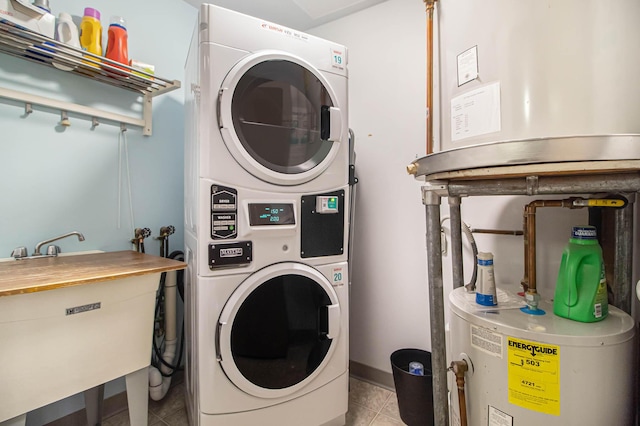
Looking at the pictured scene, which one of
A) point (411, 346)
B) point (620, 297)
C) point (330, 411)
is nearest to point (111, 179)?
point (330, 411)

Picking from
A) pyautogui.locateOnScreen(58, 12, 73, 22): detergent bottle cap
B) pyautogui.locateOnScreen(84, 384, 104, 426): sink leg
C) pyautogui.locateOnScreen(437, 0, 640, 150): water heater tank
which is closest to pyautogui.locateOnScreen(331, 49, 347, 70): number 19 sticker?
pyautogui.locateOnScreen(437, 0, 640, 150): water heater tank

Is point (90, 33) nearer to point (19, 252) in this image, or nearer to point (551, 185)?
point (19, 252)

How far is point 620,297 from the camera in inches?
42.1

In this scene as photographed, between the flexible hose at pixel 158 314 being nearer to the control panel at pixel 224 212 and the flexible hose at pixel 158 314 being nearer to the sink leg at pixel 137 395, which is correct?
the sink leg at pixel 137 395

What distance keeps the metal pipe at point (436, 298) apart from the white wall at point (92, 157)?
1.61 metres

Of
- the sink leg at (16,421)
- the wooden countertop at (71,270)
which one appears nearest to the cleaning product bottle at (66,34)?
the wooden countertop at (71,270)

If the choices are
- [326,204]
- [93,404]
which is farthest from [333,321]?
[93,404]

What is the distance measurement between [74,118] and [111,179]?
1.09 feet

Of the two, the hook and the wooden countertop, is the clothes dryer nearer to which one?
the wooden countertop

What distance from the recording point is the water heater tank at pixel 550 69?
2.21 ft

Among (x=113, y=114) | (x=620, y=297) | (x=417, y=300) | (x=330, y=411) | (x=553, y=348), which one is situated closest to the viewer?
(x=553, y=348)

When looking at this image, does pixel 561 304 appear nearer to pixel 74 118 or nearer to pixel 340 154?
pixel 340 154

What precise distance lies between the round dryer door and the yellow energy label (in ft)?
3.15

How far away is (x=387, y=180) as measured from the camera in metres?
1.94
